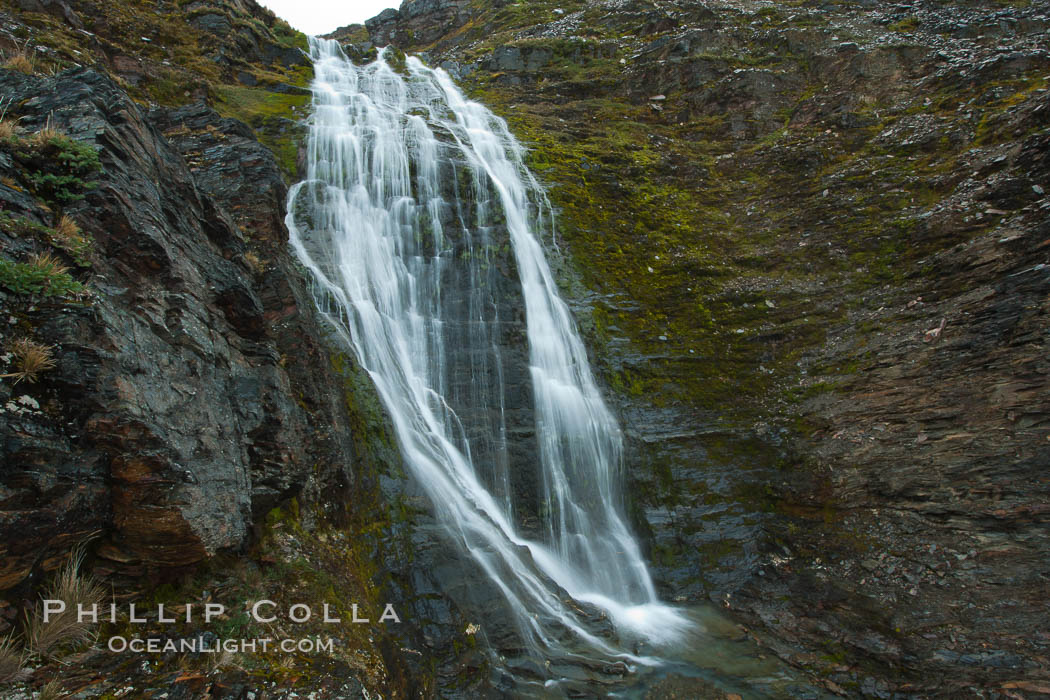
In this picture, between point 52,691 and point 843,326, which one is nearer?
point 52,691

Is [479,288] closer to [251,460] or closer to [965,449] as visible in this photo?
[251,460]

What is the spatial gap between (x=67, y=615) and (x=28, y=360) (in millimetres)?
1906

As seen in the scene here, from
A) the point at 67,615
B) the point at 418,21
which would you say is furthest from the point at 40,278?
the point at 418,21

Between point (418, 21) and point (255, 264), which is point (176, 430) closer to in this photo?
point (255, 264)

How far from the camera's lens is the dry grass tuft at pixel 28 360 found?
156 inches

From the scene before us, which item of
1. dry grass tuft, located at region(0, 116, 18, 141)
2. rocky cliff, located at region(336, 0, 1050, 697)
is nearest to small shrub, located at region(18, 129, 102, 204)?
dry grass tuft, located at region(0, 116, 18, 141)

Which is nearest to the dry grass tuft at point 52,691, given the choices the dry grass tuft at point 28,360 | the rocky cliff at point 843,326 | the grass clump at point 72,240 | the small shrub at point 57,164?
the dry grass tuft at point 28,360

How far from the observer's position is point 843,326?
10070 mm

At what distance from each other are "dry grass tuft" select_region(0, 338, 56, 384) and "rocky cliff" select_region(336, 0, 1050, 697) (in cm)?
831

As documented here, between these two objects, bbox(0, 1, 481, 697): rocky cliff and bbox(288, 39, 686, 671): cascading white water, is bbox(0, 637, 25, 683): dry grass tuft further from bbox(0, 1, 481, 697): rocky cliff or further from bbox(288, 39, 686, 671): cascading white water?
bbox(288, 39, 686, 671): cascading white water

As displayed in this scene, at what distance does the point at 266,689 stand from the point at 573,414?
22.1ft

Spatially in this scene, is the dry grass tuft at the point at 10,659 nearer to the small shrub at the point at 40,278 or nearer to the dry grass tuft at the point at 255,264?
the small shrub at the point at 40,278

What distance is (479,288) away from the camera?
11469 mm

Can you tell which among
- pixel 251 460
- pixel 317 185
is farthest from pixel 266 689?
pixel 317 185
